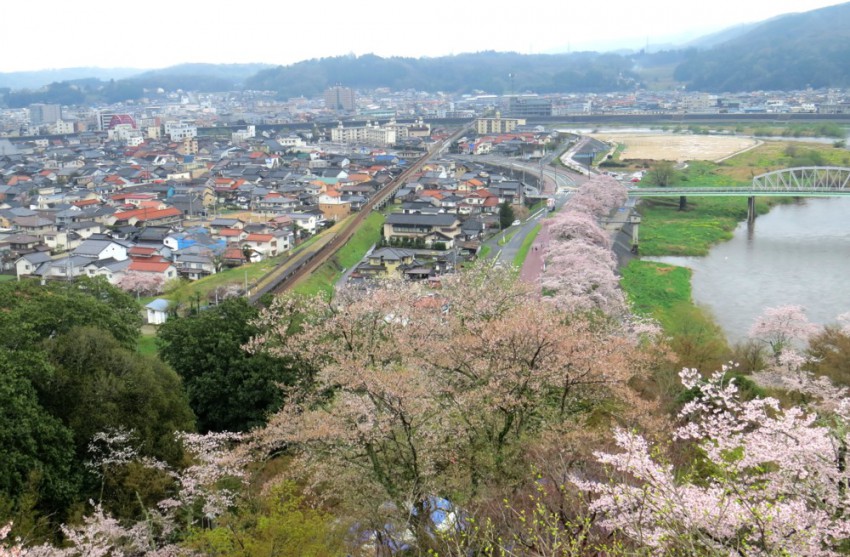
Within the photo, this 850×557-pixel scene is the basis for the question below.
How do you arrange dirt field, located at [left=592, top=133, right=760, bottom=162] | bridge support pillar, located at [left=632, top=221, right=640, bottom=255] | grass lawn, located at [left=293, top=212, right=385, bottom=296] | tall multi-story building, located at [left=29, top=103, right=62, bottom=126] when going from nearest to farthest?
grass lawn, located at [left=293, top=212, right=385, bottom=296]
bridge support pillar, located at [left=632, top=221, right=640, bottom=255]
dirt field, located at [left=592, top=133, right=760, bottom=162]
tall multi-story building, located at [left=29, top=103, right=62, bottom=126]

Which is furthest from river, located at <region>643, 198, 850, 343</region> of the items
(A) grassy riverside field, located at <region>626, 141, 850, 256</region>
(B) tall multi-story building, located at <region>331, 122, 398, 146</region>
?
(B) tall multi-story building, located at <region>331, 122, 398, 146</region>

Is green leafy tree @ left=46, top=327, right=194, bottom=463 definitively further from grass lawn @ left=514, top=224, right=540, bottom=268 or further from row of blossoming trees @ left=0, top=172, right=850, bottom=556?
grass lawn @ left=514, top=224, right=540, bottom=268

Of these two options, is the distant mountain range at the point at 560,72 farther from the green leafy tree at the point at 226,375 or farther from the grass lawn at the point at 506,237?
the green leafy tree at the point at 226,375

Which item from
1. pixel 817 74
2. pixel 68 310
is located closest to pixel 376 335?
pixel 68 310

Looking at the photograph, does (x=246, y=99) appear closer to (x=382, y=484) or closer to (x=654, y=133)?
(x=654, y=133)

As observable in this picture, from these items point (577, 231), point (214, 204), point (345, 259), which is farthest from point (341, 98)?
point (577, 231)

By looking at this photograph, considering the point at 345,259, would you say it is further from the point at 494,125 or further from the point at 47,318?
the point at 494,125
